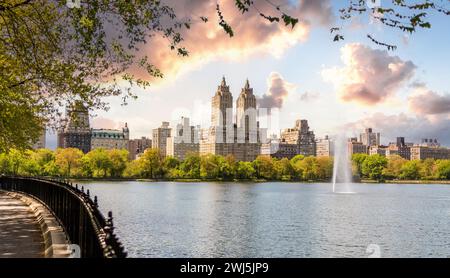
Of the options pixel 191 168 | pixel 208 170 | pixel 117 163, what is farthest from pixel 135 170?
pixel 208 170

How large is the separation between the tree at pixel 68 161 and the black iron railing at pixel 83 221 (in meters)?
160

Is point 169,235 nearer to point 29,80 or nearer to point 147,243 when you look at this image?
point 147,243

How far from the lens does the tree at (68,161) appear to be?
600 feet

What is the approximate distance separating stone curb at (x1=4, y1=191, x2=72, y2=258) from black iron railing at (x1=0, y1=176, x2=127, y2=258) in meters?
0.22

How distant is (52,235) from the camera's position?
54.9 feet

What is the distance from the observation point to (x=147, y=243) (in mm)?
41562

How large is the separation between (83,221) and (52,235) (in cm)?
373

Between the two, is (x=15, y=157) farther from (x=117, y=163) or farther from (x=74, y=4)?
(x=74, y=4)

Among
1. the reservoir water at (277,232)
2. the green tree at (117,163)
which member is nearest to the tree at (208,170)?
the green tree at (117,163)

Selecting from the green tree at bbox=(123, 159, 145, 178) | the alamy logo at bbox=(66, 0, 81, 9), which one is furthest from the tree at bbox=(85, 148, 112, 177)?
the alamy logo at bbox=(66, 0, 81, 9)

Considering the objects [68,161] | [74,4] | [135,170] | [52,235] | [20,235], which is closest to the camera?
[74,4]

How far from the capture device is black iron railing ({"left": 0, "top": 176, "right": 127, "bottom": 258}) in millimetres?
8224
